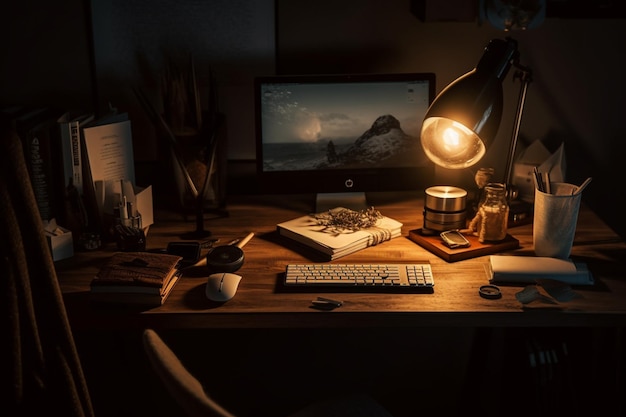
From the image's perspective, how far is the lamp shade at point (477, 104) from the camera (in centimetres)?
152

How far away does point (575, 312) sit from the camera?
4.50 ft

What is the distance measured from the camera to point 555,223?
161 cm

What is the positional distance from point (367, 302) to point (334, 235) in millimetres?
331

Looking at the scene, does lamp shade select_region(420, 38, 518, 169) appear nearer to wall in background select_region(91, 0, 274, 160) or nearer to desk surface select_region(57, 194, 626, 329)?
desk surface select_region(57, 194, 626, 329)

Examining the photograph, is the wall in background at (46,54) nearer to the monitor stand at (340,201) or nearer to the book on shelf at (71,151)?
the book on shelf at (71,151)

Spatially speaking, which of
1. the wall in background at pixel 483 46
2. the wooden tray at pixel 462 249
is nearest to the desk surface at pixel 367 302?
the wooden tray at pixel 462 249

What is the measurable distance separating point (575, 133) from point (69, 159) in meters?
1.56

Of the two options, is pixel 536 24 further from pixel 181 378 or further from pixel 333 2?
pixel 181 378

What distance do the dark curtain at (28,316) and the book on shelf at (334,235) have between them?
68 cm

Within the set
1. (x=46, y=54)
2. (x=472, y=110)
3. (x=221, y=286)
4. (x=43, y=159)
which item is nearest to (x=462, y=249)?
(x=472, y=110)

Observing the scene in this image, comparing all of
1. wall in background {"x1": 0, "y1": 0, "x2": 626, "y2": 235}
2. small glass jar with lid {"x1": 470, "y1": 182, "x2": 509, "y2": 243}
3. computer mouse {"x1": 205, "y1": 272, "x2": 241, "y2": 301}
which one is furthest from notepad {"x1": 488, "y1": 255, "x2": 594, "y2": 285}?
wall in background {"x1": 0, "y1": 0, "x2": 626, "y2": 235}

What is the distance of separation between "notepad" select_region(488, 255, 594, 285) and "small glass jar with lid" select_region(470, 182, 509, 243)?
0.15m

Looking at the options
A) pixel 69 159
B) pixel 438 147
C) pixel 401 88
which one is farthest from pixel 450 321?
pixel 69 159

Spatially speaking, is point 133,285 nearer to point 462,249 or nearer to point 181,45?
point 462,249
